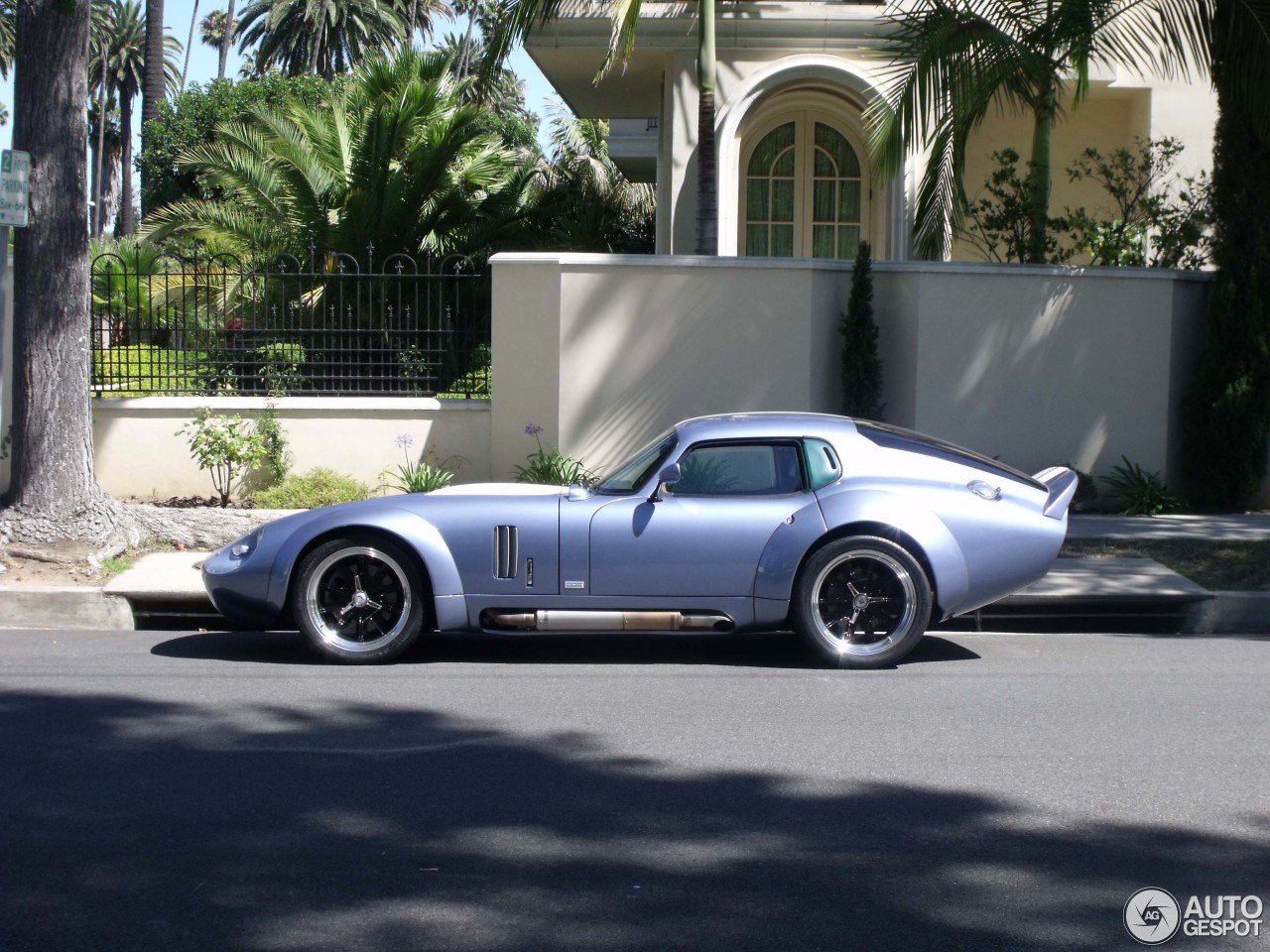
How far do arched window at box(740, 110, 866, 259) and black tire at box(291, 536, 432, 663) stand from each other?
425 inches

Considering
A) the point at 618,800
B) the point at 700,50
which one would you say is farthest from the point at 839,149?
the point at 618,800

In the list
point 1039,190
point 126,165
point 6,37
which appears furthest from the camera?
point 126,165

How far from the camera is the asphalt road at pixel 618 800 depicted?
404 centimetres

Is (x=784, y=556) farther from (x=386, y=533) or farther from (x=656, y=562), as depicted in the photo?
(x=386, y=533)

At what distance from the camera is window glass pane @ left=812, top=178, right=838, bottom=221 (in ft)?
57.0

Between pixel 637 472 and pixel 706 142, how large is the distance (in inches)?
287

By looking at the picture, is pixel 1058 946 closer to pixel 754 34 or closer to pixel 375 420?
pixel 375 420

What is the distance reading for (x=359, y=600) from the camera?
743cm

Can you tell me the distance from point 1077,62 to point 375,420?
733 centimetres

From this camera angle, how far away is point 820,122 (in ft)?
56.4

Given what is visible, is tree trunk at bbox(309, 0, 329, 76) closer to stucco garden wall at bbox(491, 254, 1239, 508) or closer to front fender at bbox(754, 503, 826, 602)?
stucco garden wall at bbox(491, 254, 1239, 508)

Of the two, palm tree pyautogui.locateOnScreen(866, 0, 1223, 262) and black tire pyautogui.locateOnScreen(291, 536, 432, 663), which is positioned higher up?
palm tree pyautogui.locateOnScreen(866, 0, 1223, 262)

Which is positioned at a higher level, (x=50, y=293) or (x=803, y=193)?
(x=803, y=193)

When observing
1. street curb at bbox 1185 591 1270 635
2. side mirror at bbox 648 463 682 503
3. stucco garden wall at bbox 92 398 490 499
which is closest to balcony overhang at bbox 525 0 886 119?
stucco garden wall at bbox 92 398 490 499
